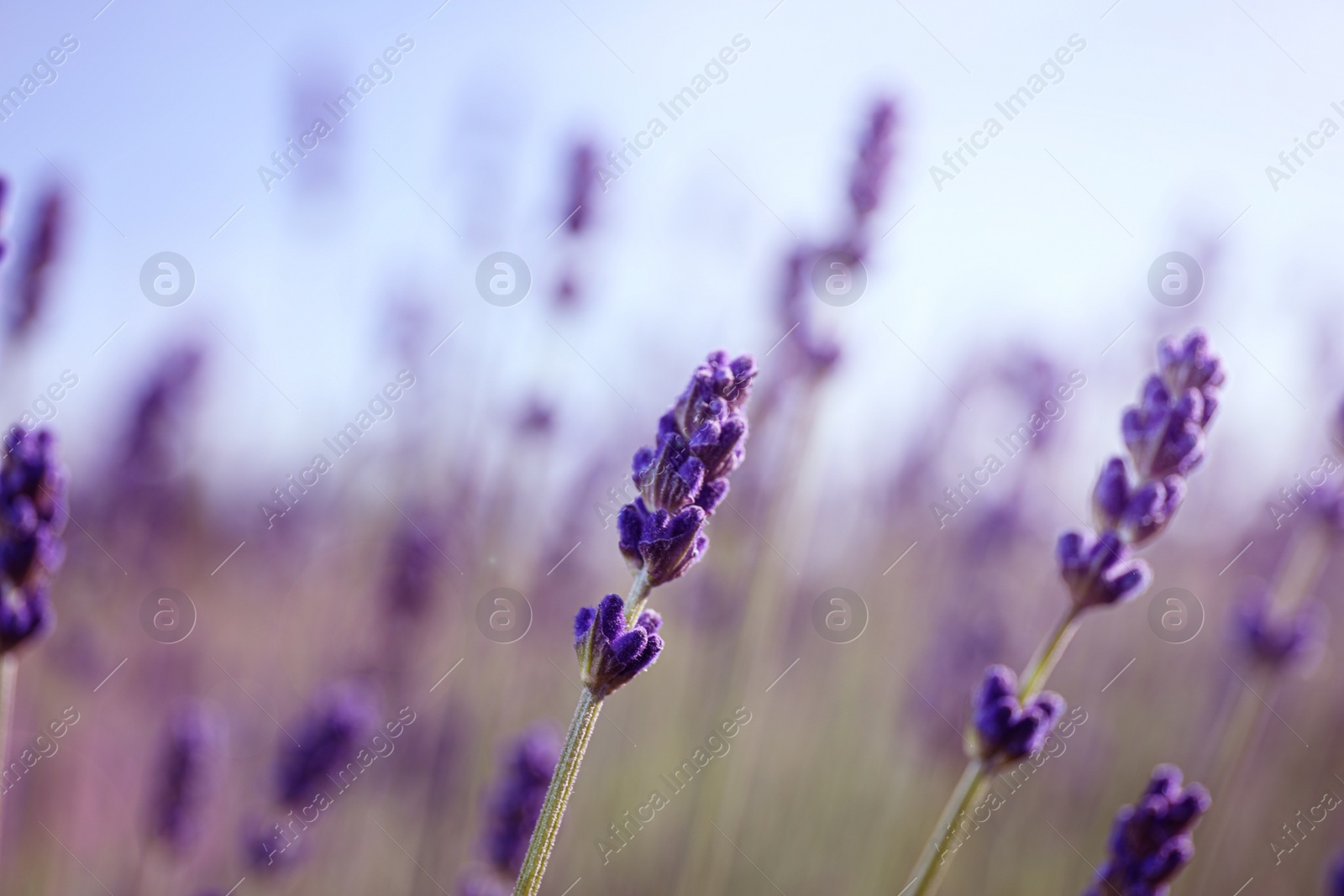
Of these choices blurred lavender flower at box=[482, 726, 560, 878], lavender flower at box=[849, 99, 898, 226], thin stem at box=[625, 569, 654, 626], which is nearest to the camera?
thin stem at box=[625, 569, 654, 626]

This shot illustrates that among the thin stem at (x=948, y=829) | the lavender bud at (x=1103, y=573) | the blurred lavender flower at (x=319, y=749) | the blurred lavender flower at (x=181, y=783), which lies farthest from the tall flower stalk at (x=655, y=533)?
the blurred lavender flower at (x=181, y=783)

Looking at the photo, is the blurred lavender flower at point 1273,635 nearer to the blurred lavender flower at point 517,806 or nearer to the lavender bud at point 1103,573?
the lavender bud at point 1103,573

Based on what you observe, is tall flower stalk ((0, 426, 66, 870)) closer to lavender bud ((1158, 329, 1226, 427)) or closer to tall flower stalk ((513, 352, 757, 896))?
tall flower stalk ((513, 352, 757, 896))

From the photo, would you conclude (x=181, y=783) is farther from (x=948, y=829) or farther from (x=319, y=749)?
(x=948, y=829)

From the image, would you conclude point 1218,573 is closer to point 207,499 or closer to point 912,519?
point 912,519

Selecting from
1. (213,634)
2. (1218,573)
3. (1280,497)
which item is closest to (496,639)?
(213,634)

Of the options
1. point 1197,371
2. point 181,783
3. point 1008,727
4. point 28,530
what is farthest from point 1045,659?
point 181,783

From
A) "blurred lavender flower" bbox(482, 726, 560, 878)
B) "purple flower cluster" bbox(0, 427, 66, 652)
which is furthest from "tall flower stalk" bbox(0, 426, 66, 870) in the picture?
"blurred lavender flower" bbox(482, 726, 560, 878)
